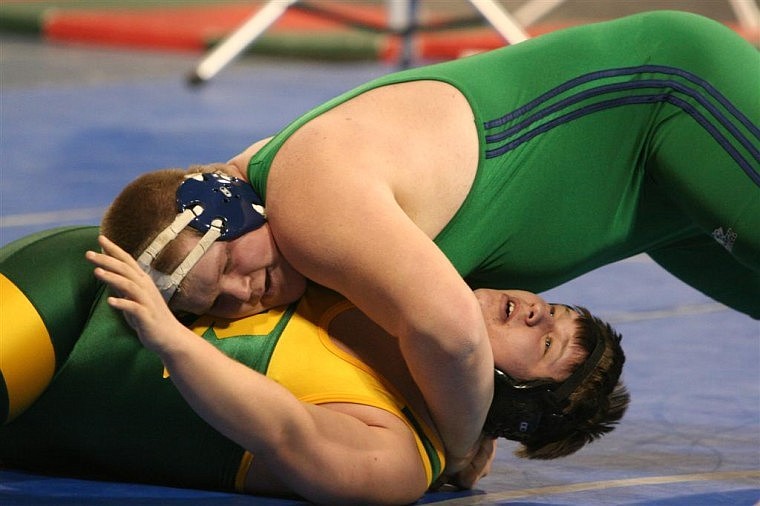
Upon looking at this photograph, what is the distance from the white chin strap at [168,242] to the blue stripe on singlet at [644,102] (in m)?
0.61

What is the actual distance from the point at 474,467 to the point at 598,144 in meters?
0.75

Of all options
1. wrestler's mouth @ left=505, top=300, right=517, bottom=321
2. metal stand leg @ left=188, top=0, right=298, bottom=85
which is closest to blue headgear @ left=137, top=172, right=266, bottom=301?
wrestler's mouth @ left=505, top=300, right=517, bottom=321

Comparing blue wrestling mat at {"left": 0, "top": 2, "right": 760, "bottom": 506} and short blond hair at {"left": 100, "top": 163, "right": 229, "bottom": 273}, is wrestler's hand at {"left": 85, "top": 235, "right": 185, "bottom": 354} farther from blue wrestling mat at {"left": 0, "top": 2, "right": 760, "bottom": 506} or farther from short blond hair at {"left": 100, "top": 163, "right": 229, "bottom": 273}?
blue wrestling mat at {"left": 0, "top": 2, "right": 760, "bottom": 506}

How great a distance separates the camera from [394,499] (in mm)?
2863

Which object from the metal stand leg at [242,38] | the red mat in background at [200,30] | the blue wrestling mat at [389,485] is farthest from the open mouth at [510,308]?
the red mat in background at [200,30]

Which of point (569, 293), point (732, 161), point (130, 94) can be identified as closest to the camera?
point (732, 161)

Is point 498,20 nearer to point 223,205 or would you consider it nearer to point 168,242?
point 223,205

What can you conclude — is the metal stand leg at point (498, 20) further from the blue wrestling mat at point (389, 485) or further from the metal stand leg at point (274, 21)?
the blue wrestling mat at point (389, 485)

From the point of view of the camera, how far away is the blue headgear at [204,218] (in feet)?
9.32

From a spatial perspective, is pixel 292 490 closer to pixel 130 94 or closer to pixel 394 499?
pixel 394 499

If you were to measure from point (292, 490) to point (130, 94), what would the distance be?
627 centimetres

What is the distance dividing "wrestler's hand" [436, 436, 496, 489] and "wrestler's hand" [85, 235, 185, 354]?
786 mm

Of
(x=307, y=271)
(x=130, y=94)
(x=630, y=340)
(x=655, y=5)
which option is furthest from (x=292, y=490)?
(x=655, y=5)


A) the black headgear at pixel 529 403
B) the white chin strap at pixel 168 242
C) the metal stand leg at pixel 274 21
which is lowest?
the metal stand leg at pixel 274 21
